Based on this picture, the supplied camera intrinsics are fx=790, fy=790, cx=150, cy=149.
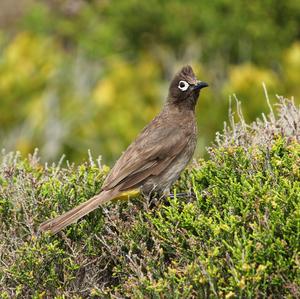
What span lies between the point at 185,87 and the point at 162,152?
68cm

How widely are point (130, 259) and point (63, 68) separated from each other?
999cm

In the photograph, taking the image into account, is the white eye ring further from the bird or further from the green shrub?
the green shrub

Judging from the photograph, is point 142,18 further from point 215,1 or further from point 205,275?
point 205,275

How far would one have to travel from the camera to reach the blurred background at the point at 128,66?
11320mm

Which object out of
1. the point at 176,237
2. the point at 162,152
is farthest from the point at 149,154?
the point at 176,237

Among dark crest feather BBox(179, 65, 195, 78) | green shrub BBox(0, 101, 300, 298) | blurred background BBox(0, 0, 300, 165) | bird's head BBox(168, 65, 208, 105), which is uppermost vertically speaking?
blurred background BBox(0, 0, 300, 165)

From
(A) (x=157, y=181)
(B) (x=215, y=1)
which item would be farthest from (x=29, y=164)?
(B) (x=215, y=1)

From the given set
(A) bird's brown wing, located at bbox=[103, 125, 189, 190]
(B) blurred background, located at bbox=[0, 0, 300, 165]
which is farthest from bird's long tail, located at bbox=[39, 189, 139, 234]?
(B) blurred background, located at bbox=[0, 0, 300, 165]

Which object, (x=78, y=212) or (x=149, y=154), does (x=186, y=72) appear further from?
(x=78, y=212)

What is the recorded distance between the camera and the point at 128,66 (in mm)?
13258

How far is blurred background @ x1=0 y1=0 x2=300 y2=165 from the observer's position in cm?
1132

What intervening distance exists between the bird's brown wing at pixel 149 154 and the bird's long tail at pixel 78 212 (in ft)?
0.87

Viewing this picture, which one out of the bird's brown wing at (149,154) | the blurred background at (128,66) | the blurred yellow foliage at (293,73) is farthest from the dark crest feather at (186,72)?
the blurred yellow foliage at (293,73)

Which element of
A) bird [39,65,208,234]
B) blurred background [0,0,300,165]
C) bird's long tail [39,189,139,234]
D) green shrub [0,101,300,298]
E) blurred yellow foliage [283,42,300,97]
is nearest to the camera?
green shrub [0,101,300,298]
